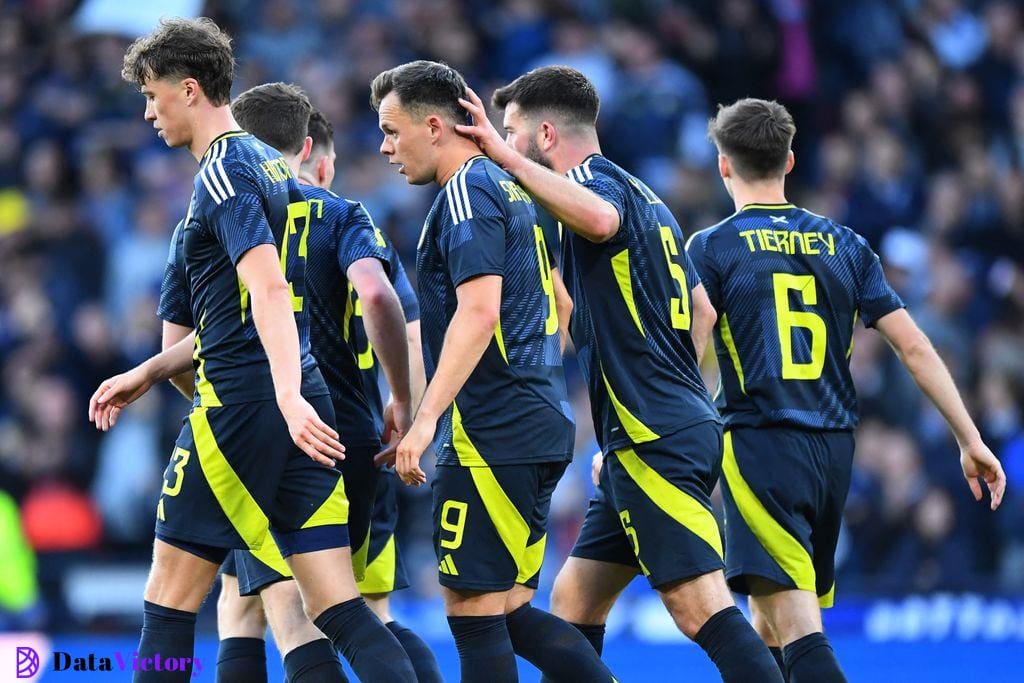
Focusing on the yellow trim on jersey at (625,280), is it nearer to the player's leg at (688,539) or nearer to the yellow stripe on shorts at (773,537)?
the player's leg at (688,539)

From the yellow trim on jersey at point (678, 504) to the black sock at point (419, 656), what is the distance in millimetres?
1290

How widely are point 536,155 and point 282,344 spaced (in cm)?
138

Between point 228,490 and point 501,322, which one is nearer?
point 228,490

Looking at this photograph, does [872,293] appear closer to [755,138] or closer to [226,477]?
[755,138]

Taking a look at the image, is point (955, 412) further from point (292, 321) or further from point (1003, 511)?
point (1003, 511)

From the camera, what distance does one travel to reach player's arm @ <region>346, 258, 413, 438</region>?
5.39 meters

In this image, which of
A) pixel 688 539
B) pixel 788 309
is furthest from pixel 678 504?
pixel 788 309

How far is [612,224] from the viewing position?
4.87 metres

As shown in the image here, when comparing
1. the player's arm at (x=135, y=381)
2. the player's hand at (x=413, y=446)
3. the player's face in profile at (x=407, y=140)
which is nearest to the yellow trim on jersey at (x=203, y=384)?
the player's arm at (x=135, y=381)

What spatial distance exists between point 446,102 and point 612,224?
2.34 feet

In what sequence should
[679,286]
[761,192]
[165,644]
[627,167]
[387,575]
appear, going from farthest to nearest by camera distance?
[627,167] < [387,575] < [761,192] < [679,286] < [165,644]

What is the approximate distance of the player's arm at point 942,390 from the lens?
217 inches

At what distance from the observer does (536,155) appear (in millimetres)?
5262

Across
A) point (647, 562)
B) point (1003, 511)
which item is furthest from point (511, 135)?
point (1003, 511)
